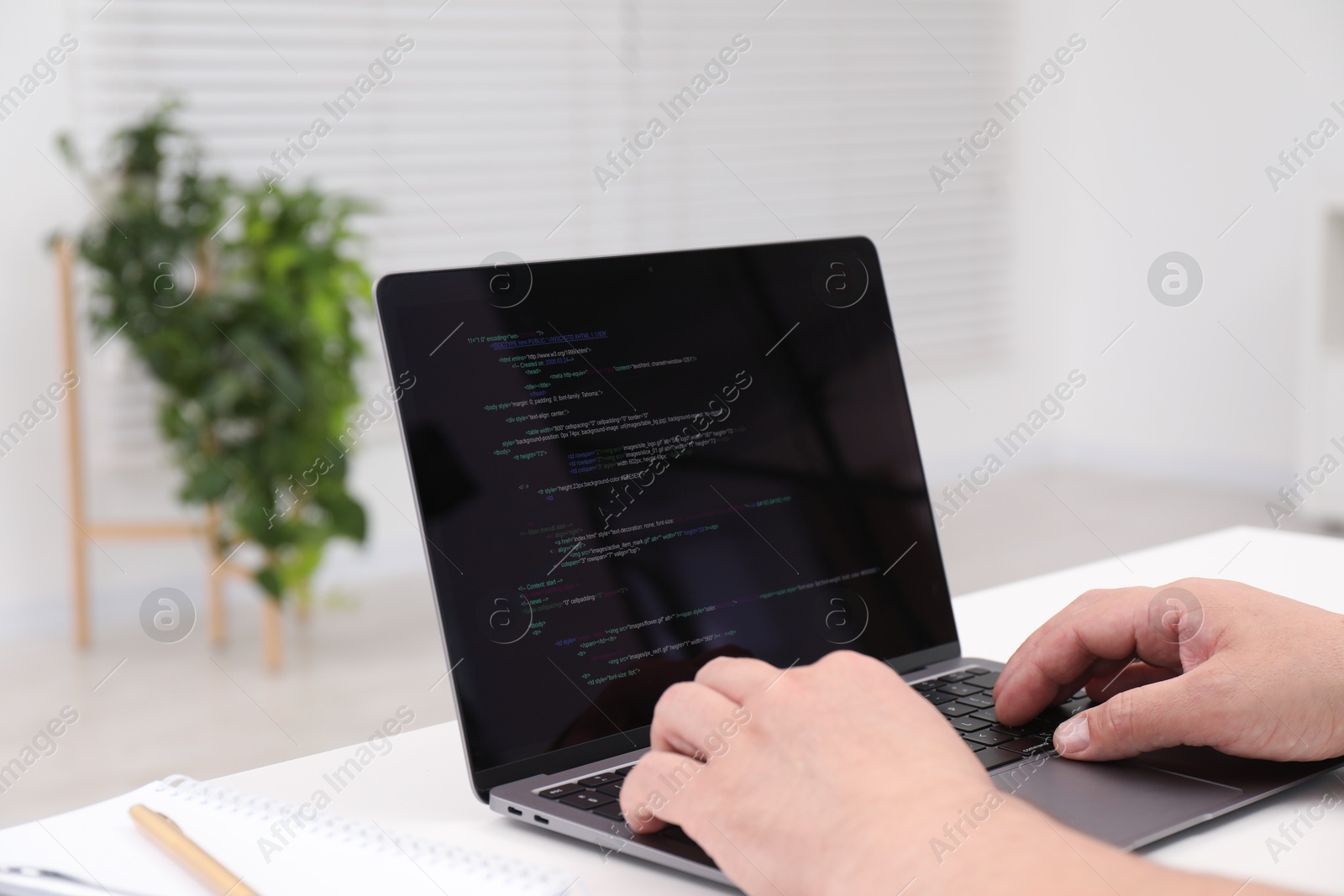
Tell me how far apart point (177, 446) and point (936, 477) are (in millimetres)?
2710

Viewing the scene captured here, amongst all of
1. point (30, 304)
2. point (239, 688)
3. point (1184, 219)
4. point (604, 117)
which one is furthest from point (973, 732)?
point (1184, 219)

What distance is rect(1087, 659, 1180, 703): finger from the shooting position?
0.71 m

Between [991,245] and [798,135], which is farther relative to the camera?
[991,245]

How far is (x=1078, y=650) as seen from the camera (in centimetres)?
69

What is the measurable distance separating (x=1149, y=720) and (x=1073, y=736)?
0.13 ft

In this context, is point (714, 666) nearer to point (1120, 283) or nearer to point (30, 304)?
point (30, 304)

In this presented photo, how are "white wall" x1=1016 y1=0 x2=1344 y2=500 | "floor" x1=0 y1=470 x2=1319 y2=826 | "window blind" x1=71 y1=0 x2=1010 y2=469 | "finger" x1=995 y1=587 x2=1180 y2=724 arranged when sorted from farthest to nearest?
1. "white wall" x1=1016 y1=0 x2=1344 y2=500
2. "window blind" x1=71 y1=0 x2=1010 y2=469
3. "floor" x1=0 y1=470 x2=1319 y2=826
4. "finger" x1=995 y1=587 x2=1180 y2=724

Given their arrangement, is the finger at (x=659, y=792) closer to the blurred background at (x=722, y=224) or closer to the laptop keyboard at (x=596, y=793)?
the laptop keyboard at (x=596, y=793)

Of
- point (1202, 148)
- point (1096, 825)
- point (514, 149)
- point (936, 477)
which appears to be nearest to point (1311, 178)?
point (1202, 148)

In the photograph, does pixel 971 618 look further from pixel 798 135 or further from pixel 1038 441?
pixel 1038 441

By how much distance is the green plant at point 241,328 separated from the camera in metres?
2.69

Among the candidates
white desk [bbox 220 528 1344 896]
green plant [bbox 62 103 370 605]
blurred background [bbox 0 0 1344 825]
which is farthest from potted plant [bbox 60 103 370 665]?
white desk [bbox 220 528 1344 896]

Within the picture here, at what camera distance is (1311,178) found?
4.09 meters

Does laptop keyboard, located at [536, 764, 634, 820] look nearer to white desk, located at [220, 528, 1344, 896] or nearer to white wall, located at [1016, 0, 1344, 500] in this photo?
white desk, located at [220, 528, 1344, 896]
